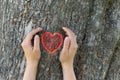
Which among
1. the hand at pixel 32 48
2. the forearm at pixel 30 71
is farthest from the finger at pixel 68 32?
the forearm at pixel 30 71

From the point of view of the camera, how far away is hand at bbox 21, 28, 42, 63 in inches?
91.2

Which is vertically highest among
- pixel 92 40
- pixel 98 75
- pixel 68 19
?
pixel 68 19

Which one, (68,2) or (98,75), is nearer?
(68,2)

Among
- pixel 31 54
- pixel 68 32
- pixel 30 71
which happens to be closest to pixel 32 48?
pixel 31 54

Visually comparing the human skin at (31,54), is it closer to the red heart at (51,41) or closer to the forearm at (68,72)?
the red heart at (51,41)

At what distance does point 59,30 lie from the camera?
2.38 m

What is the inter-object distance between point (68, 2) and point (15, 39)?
447 millimetres

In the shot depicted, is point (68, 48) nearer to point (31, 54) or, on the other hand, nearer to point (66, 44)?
point (66, 44)

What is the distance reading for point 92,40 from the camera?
2453mm

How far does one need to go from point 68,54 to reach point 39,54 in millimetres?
193

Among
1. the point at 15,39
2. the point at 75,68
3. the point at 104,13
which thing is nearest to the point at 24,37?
the point at 15,39

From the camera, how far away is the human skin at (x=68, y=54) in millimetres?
2344

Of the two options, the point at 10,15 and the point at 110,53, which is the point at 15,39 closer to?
the point at 10,15

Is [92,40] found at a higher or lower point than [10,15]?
lower
